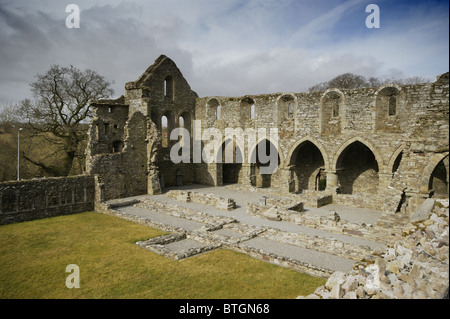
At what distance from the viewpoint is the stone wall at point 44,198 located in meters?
14.4

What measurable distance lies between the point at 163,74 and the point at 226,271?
58.5 feet

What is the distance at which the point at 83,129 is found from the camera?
24.7 meters

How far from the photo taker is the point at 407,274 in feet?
19.0

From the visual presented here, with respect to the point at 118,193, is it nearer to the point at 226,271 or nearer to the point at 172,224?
the point at 172,224

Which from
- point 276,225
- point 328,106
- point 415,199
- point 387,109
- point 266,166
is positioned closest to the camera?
point 415,199

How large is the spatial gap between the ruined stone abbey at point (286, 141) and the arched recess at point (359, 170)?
0.20 ft

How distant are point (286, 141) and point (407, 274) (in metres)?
16.1

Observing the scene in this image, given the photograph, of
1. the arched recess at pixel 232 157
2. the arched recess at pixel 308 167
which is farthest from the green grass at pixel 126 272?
the arched recess at pixel 308 167

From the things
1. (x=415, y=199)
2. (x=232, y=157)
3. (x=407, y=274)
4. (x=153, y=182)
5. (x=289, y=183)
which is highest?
(x=232, y=157)

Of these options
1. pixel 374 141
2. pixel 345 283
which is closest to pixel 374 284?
pixel 345 283

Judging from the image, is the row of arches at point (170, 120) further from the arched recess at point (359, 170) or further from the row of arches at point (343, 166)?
the arched recess at point (359, 170)

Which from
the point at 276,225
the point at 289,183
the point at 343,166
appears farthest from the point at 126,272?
the point at 343,166

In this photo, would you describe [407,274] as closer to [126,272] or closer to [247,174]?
[126,272]

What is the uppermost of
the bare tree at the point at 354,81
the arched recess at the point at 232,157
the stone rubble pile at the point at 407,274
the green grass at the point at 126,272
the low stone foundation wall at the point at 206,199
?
the bare tree at the point at 354,81
